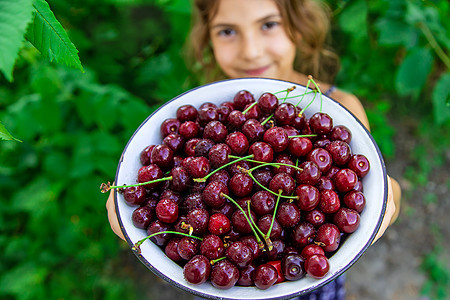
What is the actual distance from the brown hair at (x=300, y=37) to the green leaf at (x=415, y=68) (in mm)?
558

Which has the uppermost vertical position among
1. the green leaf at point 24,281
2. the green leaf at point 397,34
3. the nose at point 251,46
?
the nose at point 251,46

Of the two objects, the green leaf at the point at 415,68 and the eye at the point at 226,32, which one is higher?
the eye at the point at 226,32

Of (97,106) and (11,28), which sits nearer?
(11,28)

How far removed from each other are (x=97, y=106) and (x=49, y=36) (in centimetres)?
103

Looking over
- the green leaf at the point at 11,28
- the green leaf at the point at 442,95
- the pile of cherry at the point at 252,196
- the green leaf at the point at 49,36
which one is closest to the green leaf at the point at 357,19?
the green leaf at the point at 442,95

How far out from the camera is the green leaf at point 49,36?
852mm

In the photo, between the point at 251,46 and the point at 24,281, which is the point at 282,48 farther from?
the point at 24,281

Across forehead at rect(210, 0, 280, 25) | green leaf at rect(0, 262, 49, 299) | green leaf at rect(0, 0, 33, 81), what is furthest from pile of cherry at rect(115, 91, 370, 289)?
green leaf at rect(0, 262, 49, 299)

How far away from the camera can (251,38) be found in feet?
5.73

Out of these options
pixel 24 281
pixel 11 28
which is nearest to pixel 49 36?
pixel 11 28

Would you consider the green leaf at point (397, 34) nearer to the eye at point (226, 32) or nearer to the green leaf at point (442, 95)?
the green leaf at point (442, 95)

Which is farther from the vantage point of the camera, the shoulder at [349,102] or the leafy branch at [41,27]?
the shoulder at [349,102]

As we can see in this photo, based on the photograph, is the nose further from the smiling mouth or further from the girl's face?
the smiling mouth

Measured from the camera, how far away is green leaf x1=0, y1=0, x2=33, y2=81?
62cm
